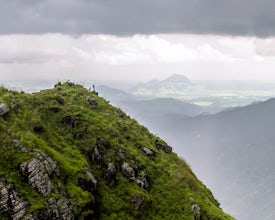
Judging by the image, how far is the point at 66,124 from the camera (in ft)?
Answer: 154

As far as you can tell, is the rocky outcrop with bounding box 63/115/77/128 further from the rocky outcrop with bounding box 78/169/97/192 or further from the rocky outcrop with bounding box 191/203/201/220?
the rocky outcrop with bounding box 191/203/201/220

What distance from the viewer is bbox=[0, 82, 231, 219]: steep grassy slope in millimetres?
32156

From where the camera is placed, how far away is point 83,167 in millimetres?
38906

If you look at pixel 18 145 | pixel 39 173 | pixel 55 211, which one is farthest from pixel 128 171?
pixel 18 145

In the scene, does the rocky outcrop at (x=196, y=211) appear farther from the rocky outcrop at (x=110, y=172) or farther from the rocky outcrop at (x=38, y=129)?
the rocky outcrop at (x=38, y=129)

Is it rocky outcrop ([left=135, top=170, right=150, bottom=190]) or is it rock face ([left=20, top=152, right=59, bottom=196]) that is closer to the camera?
rock face ([left=20, top=152, right=59, bottom=196])

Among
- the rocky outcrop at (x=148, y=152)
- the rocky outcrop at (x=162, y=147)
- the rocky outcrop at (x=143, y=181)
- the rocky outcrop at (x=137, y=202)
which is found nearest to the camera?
the rocky outcrop at (x=137, y=202)

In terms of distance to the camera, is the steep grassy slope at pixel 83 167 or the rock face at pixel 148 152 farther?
the rock face at pixel 148 152

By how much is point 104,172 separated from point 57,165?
6.98 metres

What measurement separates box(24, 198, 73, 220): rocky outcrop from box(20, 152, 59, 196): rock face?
48.8 inches

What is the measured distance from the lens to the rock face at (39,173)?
32312 mm

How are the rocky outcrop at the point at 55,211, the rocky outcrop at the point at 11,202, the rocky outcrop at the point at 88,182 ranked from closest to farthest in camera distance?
1. the rocky outcrop at the point at 11,202
2. the rocky outcrop at the point at 55,211
3. the rocky outcrop at the point at 88,182

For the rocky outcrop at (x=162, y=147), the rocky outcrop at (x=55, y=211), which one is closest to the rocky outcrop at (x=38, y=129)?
the rocky outcrop at (x=55, y=211)

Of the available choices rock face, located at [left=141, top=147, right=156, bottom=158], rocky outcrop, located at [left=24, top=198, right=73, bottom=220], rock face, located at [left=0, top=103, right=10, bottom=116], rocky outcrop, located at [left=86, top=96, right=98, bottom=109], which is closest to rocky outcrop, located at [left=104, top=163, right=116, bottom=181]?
rock face, located at [left=141, top=147, right=156, bottom=158]
